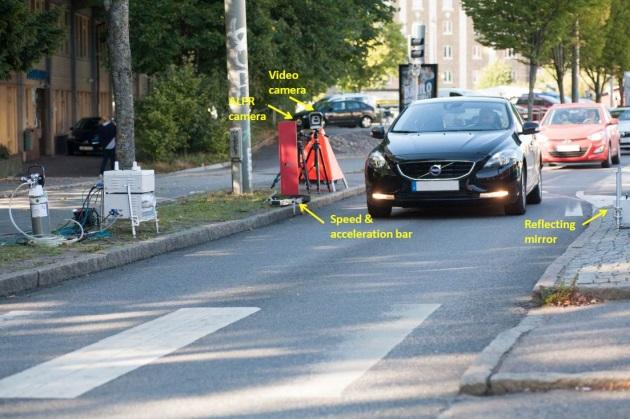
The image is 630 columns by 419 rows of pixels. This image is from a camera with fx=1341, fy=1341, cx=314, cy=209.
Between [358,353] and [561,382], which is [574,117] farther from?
[561,382]

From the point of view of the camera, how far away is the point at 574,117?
106 feet

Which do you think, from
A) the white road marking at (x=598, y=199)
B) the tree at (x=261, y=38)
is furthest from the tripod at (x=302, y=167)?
the tree at (x=261, y=38)

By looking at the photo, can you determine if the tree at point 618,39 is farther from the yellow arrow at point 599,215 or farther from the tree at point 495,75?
the tree at point 495,75

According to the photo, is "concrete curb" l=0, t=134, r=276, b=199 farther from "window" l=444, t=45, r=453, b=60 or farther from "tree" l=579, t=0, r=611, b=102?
"window" l=444, t=45, r=453, b=60

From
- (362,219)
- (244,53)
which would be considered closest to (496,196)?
(362,219)

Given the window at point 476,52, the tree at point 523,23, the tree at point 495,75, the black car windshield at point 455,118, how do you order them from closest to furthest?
the black car windshield at point 455,118 → the tree at point 523,23 → the tree at point 495,75 → the window at point 476,52

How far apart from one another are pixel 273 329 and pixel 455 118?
1048cm

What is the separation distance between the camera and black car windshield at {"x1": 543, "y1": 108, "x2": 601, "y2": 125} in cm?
3216

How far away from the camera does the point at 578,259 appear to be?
36.9 ft

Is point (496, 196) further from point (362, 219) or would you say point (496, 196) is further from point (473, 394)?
point (473, 394)

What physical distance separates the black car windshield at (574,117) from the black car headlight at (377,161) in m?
15.5

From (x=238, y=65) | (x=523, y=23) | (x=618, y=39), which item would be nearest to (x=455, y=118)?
(x=238, y=65)

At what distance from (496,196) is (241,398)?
10.9m

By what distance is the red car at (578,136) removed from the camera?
30.9m
